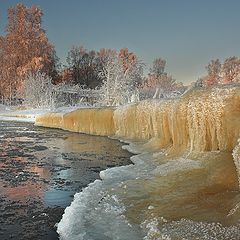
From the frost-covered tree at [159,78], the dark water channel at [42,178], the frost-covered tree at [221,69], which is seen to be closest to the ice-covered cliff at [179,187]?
the dark water channel at [42,178]

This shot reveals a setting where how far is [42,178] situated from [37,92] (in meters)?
42.9

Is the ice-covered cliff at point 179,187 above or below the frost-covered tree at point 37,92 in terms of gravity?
below

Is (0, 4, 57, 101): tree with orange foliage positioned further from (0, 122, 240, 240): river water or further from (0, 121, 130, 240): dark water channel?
(0, 122, 240, 240): river water

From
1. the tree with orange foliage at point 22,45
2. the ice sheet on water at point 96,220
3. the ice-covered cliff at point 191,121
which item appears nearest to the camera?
the ice sheet on water at point 96,220

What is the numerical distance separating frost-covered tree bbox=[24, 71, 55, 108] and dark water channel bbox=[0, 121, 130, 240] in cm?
3161

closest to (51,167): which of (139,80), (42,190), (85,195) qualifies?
(42,190)

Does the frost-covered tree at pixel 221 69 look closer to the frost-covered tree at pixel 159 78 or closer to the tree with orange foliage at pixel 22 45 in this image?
the frost-covered tree at pixel 159 78

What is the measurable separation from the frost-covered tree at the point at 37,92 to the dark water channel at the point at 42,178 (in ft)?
104

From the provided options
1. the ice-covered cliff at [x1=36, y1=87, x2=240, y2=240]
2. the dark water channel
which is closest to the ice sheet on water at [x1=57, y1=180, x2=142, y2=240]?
the ice-covered cliff at [x1=36, y1=87, x2=240, y2=240]

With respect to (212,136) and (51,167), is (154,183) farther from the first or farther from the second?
(51,167)

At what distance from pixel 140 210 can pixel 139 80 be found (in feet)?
224

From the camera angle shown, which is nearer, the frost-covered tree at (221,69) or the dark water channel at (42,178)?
the dark water channel at (42,178)

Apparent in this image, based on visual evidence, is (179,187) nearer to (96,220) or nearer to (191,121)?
(96,220)

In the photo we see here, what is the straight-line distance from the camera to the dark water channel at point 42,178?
8.00 m
